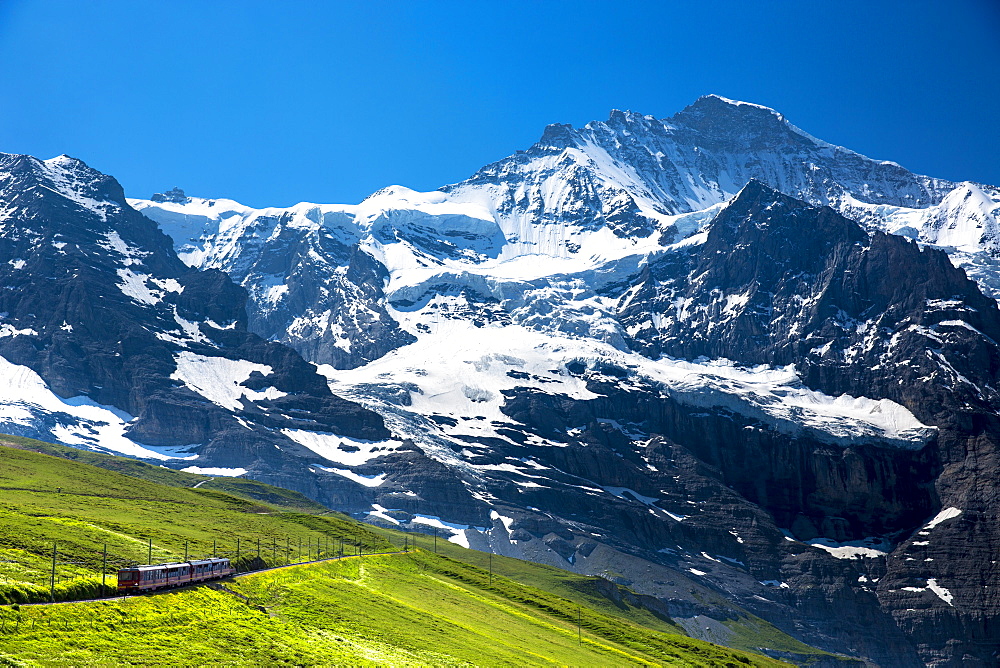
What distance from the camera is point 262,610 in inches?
3612

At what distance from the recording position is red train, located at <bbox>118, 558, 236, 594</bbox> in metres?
86.8

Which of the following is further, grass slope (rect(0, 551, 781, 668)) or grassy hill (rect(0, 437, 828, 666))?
grassy hill (rect(0, 437, 828, 666))

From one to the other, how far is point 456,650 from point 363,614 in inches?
438

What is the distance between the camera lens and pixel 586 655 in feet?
432

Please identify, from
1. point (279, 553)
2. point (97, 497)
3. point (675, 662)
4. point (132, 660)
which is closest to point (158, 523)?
point (279, 553)

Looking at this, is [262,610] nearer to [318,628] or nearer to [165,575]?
[318,628]

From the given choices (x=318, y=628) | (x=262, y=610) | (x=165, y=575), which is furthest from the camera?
(x=262, y=610)

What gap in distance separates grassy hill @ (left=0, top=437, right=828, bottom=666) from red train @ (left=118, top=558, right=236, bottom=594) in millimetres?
2038

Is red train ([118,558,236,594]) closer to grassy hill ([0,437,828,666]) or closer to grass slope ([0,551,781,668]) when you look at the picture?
grassy hill ([0,437,828,666])

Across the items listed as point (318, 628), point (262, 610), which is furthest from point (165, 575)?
point (318, 628)

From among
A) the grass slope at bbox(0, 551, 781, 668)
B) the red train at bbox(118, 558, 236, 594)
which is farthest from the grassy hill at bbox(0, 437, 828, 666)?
the red train at bbox(118, 558, 236, 594)

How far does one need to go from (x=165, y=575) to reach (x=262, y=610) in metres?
9.38

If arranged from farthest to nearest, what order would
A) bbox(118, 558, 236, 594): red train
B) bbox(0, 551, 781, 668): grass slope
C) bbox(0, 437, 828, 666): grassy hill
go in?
bbox(118, 558, 236, 594): red train
bbox(0, 437, 828, 666): grassy hill
bbox(0, 551, 781, 668): grass slope

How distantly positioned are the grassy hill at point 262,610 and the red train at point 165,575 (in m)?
2.04
